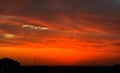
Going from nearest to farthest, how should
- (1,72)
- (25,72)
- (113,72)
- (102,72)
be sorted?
1. (1,72)
2. (25,72)
3. (113,72)
4. (102,72)

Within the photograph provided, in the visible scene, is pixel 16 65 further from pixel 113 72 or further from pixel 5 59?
pixel 113 72

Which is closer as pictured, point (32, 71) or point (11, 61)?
point (11, 61)

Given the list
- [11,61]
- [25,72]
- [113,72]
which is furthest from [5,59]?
[113,72]

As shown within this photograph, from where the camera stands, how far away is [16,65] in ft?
264

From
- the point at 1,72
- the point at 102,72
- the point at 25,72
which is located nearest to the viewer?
the point at 1,72

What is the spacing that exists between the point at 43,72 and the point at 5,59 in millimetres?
20397

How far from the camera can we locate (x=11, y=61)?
8000cm

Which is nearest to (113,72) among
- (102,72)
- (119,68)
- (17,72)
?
(119,68)

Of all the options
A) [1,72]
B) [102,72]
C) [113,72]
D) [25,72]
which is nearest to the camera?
[1,72]

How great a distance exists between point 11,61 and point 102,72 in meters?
48.6

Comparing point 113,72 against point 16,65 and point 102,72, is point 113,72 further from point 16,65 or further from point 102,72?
point 16,65

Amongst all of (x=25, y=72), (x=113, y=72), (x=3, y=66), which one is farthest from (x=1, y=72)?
(x=113, y=72)

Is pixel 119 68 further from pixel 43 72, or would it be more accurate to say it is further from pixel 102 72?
pixel 43 72

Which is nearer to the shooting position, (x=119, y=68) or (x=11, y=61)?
(x=11, y=61)
